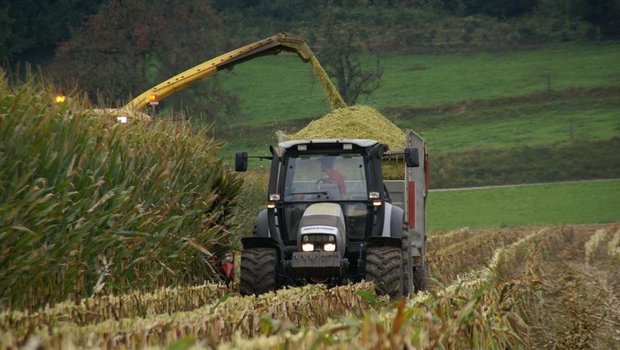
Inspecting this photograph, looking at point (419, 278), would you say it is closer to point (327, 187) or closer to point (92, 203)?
point (327, 187)

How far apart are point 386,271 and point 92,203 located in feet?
10.6

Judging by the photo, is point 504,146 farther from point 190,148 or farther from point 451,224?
point 190,148

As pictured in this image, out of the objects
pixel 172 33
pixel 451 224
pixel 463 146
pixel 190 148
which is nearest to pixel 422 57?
pixel 463 146

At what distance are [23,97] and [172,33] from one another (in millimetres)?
46644

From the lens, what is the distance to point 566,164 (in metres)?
59.0

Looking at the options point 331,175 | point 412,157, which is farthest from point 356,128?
point 331,175

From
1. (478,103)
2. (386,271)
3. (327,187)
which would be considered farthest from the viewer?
(478,103)

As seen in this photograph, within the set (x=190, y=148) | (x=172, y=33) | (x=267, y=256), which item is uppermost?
(x=172, y=33)

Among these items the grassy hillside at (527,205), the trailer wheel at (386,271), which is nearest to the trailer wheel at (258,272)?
the trailer wheel at (386,271)

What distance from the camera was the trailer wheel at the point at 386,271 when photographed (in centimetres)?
1309

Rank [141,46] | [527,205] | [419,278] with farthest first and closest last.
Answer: [141,46]
[527,205]
[419,278]

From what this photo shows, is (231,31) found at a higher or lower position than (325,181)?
higher

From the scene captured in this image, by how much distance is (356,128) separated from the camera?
17109 millimetres

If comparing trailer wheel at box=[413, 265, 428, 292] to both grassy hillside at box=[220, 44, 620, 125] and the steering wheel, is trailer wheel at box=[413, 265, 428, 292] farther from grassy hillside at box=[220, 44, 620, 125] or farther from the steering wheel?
grassy hillside at box=[220, 44, 620, 125]
